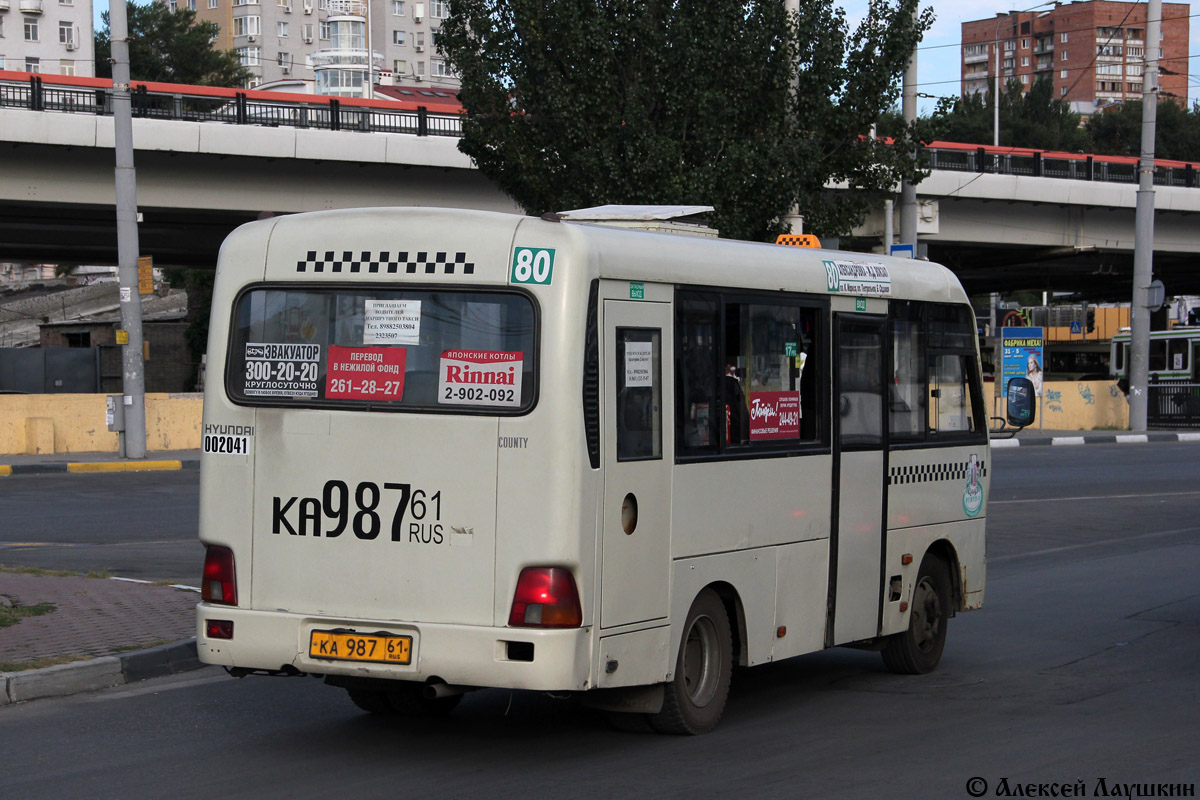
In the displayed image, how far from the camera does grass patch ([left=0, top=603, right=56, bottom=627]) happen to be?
31.0ft

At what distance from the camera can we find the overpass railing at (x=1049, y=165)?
40344mm

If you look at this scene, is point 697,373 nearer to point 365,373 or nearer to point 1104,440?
point 365,373

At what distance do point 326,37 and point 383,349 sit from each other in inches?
5388

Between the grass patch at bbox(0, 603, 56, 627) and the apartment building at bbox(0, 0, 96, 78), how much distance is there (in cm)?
9592

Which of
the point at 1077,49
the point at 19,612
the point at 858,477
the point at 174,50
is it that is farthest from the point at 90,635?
the point at 1077,49

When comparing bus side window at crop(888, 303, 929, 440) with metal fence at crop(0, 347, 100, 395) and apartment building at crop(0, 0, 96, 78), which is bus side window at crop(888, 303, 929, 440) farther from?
apartment building at crop(0, 0, 96, 78)

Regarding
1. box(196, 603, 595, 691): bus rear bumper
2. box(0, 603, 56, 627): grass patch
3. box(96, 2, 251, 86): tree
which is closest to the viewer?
box(196, 603, 595, 691): bus rear bumper

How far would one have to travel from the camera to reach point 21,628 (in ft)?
30.5

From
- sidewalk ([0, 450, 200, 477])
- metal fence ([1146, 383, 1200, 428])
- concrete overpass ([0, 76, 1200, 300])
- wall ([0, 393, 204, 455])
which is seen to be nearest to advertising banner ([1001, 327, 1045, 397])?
concrete overpass ([0, 76, 1200, 300])

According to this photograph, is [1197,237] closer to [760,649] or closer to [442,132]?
[442,132]

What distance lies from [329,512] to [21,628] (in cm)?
395

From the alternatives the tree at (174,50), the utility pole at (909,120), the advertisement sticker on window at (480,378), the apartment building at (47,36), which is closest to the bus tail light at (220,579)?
the advertisement sticker on window at (480,378)

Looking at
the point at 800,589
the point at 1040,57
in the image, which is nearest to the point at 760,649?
the point at 800,589

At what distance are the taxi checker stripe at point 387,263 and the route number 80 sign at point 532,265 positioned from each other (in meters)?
0.21
